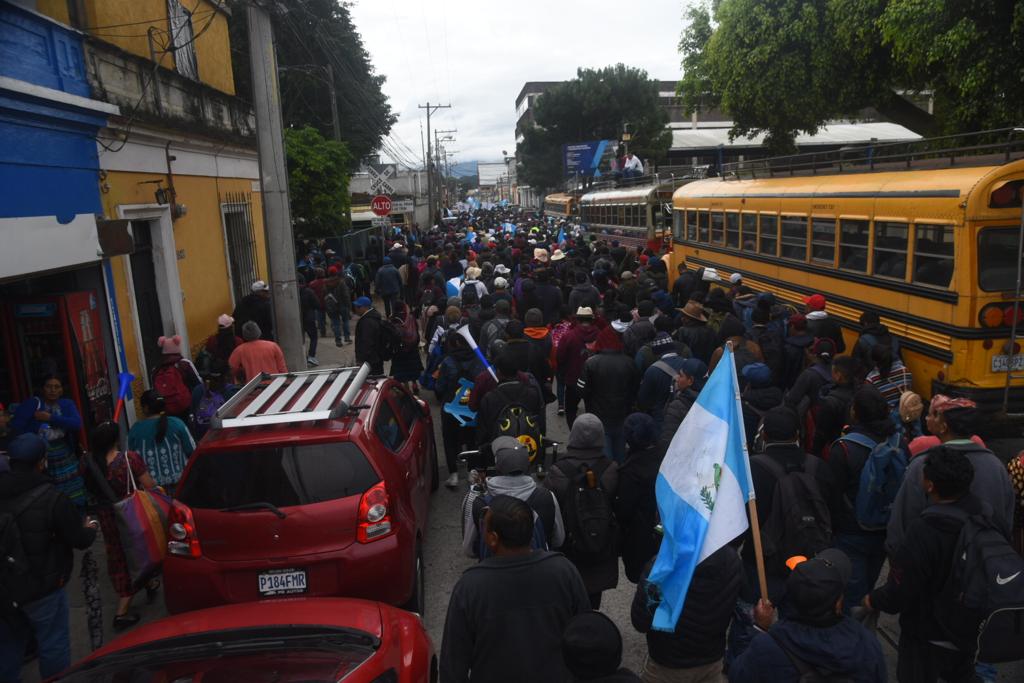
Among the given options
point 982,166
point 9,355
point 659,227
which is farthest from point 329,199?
point 982,166

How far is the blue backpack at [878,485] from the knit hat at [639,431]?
1.23 meters

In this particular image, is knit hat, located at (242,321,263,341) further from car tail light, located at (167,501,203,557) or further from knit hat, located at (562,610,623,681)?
knit hat, located at (562,610,623,681)

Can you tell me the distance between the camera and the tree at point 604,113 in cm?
5628

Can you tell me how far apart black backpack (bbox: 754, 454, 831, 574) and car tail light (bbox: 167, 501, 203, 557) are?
3.33m

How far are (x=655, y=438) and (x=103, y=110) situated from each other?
24.3ft

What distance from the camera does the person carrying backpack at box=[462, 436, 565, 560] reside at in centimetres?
408

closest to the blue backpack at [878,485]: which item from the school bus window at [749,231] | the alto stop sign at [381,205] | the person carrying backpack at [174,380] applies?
the person carrying backpack at [174,380]

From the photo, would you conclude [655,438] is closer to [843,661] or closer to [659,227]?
[843,661]

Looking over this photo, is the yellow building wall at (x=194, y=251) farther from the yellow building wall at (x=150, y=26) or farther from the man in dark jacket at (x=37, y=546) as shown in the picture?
the man in dark jacket at (x=37, y=546)

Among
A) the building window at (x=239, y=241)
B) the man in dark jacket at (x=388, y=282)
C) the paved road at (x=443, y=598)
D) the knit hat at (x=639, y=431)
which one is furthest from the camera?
the man in dark jacket at (x=388, y=282)

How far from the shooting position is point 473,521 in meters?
4.20

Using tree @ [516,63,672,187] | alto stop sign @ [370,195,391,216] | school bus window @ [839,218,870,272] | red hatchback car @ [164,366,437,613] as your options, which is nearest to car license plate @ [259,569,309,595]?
red hatchback car @ [164,366,437,613]

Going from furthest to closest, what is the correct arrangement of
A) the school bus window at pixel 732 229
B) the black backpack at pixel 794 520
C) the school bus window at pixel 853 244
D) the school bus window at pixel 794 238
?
the school bus window at pixel 732 229, the school bus window at pixel 794 238, the school bus window at pixel 853 244, the black backpack at pixel 794 520

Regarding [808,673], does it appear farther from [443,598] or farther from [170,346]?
[170,346]
